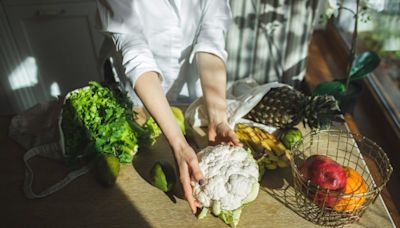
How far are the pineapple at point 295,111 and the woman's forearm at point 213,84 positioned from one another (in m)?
0.14

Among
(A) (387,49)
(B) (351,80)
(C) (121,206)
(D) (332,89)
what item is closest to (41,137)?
(C) (121,206)

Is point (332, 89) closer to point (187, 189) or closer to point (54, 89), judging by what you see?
point (187, 189)

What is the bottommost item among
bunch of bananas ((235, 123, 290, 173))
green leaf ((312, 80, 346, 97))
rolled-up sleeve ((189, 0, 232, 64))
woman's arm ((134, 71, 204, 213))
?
green leaf ((312, 80, 346, 97))

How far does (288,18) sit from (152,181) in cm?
108

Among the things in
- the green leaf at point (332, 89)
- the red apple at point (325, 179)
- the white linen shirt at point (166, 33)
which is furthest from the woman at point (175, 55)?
the green leaf at point (332, 89)

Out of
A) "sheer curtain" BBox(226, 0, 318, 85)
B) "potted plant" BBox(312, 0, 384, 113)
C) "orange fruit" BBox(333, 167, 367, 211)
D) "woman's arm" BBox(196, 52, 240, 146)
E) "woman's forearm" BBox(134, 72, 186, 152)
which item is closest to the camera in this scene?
"orange fruit" BBox(333, 167, 367, 211)

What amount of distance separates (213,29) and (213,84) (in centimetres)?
17

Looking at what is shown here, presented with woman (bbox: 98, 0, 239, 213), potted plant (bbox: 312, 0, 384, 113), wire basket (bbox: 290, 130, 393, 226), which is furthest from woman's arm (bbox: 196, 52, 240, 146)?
potted plant (bbox: 312, 0, 384, 113)

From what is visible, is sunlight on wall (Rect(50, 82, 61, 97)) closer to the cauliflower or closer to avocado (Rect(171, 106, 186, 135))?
avocado (Rect(171, 106, 186, 135))

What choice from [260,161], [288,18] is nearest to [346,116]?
[288,18]

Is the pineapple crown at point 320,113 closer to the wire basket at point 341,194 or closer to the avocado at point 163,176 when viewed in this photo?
the wire basket at point 341,194

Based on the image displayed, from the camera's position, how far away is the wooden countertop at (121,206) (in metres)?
0.83

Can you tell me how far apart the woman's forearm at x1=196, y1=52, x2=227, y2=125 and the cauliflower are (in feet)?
0.52

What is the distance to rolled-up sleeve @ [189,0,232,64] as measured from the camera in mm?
1061
